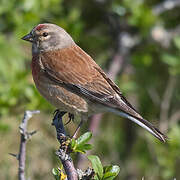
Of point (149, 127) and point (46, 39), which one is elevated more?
point (46, 39)

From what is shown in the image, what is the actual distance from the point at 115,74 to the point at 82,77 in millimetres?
2005

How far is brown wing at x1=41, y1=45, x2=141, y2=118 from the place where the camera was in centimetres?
373

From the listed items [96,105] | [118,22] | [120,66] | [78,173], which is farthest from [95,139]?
[78,173]

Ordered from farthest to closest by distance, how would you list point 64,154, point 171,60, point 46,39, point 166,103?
point 166,103 < point 171,60 < point 46,39 < point 64,154

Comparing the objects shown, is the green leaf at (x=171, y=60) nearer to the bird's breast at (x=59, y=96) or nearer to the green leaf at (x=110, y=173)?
the bird's breast at (x=59, y=96)

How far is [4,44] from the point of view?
16.4 ft

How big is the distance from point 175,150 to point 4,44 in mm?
2145

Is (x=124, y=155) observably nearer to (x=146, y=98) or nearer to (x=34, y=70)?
(x=146, y=98)

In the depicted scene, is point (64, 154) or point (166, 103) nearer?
point (64, 154)

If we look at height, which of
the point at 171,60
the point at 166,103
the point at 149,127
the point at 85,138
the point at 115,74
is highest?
the point at 85,138

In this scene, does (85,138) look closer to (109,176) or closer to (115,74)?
(109,176)

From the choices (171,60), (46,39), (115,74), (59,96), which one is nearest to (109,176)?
(59,96)

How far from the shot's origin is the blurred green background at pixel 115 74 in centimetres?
505

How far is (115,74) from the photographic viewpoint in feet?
18.9
